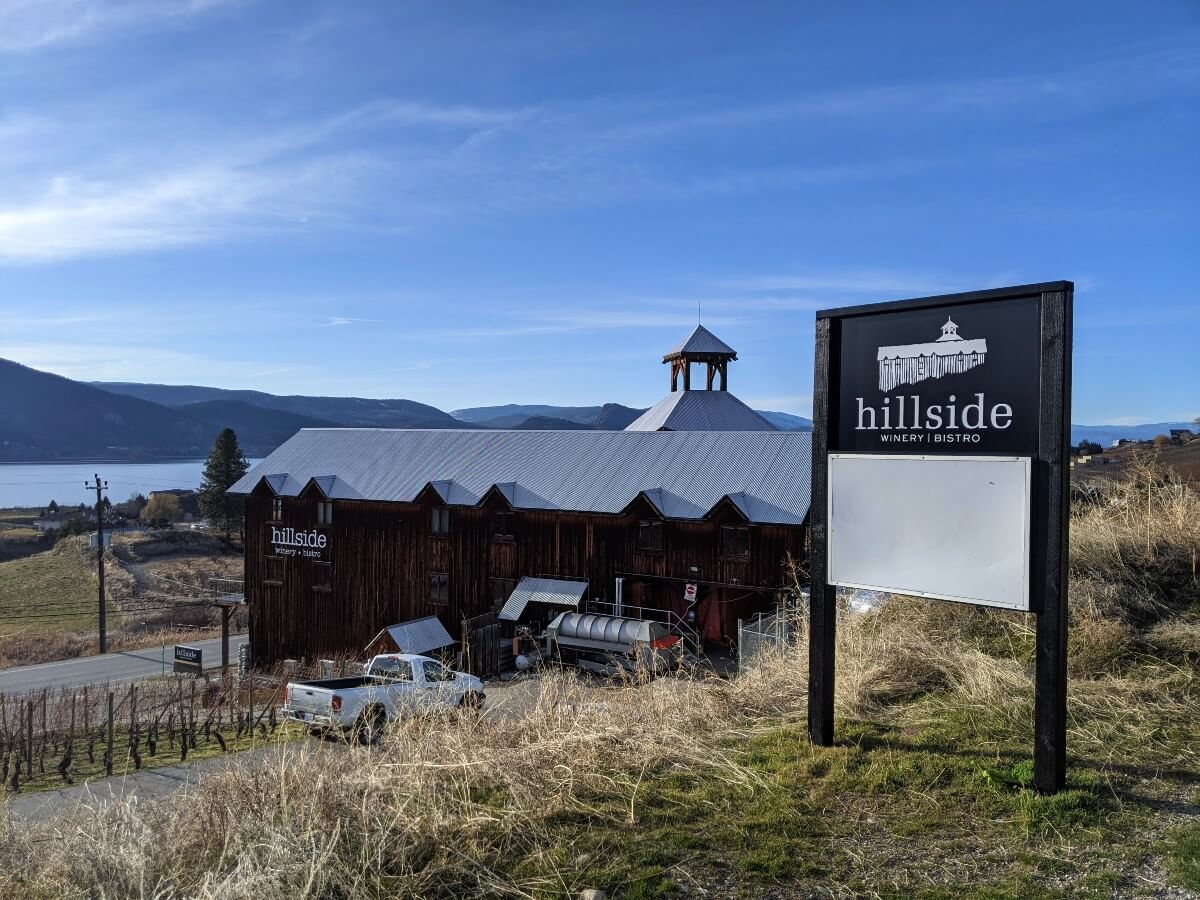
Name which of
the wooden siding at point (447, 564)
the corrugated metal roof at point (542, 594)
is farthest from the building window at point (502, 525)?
the corrugated metal roof at point (542, 594)

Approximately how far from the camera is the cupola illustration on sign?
20.0ft

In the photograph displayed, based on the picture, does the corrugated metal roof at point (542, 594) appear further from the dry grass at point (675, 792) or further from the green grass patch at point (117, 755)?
the dry grass at point (675, 792)

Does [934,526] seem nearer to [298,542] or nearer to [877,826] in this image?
[877,826]

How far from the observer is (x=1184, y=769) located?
6031mm

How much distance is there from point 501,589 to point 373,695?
723 inches

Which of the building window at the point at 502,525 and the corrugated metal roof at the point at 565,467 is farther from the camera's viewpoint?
the building window at the point at 502,525

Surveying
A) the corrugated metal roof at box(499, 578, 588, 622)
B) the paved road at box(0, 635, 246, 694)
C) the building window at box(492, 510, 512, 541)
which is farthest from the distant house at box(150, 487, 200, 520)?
the corrugated metal roof at box(499, 578, 588, 622)

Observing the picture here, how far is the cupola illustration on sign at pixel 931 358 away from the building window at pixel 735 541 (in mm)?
18565

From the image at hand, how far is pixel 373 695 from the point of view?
9.89 meters

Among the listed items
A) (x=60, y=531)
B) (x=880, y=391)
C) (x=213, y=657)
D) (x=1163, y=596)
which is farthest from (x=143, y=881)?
(x=60, y=531)

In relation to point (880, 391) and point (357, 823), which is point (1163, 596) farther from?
point (357, 823)

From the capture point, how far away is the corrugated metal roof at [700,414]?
34031 mm

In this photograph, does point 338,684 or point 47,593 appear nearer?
point 338,684

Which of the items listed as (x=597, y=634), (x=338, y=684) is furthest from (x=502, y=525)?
(x=338, y=684)
